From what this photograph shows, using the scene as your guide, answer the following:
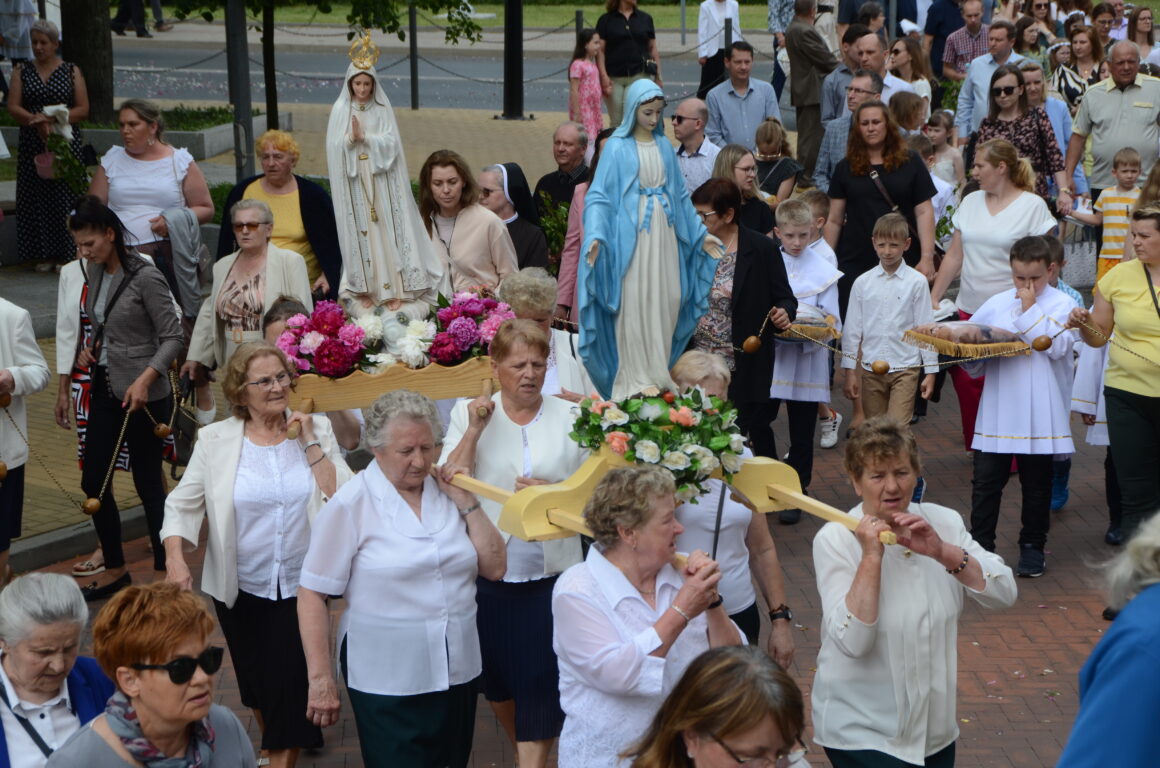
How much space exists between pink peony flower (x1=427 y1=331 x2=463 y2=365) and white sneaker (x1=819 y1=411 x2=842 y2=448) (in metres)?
4.83

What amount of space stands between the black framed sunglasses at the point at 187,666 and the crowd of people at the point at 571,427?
0.04ft

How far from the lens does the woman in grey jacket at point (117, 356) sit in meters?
8.04

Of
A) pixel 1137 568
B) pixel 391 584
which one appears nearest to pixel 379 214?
pixel 391 584

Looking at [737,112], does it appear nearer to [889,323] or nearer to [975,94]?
[975,94]

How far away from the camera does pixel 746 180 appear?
10266mm

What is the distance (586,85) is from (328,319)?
10433 mm

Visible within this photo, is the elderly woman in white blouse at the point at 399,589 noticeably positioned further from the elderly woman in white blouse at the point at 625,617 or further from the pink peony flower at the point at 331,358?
the pink peony flower at the point at 331,358

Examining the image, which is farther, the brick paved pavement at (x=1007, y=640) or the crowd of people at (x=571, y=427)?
the brick paved pavement at (x=1007, y=640)

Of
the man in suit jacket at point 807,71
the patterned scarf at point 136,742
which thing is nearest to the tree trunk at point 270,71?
the man in suit jacket at point 807,71

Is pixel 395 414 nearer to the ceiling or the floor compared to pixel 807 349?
nearer to the ceiling

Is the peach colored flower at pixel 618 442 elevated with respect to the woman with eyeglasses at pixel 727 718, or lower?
elevated

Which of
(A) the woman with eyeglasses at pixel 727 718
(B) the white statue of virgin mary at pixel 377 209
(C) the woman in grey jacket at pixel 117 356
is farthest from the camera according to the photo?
(B) the white statue of virgin mary at pixel 377 209

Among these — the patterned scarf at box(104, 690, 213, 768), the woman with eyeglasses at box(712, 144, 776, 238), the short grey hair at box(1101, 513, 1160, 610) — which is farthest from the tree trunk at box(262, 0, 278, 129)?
the short grey hair at box(1101, 513, 1160, 610)

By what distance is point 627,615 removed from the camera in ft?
15.3
